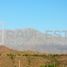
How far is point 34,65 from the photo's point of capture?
30.7m

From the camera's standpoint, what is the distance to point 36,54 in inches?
1314

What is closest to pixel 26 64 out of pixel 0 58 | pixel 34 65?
pixel 34 65

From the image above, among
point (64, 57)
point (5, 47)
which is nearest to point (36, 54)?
point (64, 57)

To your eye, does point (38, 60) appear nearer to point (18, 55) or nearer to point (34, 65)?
point (34, 65)

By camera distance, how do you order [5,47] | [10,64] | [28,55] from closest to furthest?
[10,64] < [28,55] < [5,47]

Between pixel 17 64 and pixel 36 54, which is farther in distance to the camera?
pixel 36 54

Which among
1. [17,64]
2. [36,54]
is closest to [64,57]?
[36,54]

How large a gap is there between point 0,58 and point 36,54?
428cm

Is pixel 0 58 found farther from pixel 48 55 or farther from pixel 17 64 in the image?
pixel 48 55

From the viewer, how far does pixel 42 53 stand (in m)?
34.6

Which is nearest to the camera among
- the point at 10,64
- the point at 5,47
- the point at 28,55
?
the point at 10,64

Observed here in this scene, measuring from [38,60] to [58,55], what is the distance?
3.09 metres

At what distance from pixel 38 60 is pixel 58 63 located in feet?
7.28

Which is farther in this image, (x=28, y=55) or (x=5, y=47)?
(x=5, y=47)
